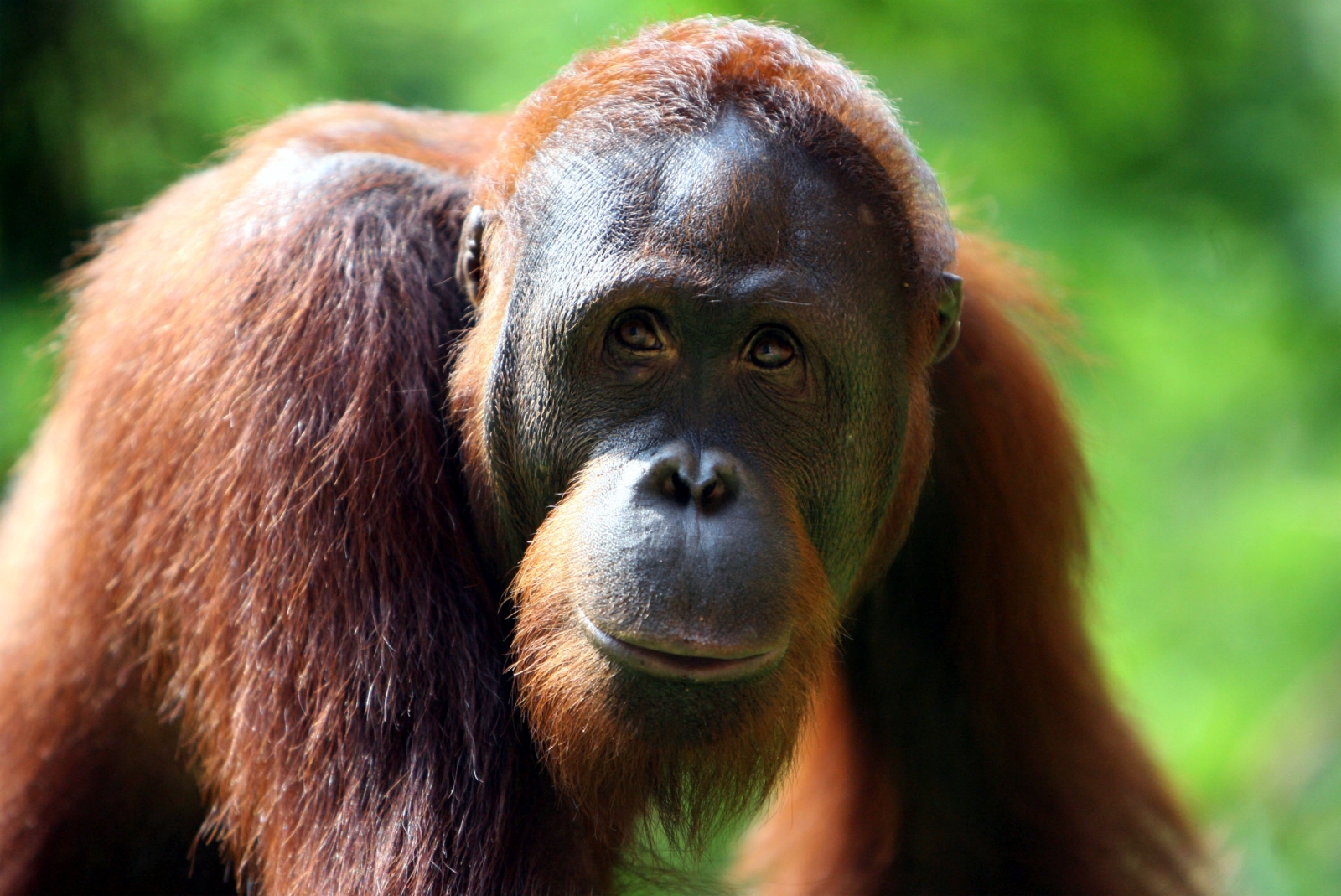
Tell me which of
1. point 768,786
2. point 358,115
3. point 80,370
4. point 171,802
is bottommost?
point 171,802

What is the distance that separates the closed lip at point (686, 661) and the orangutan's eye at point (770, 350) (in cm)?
55

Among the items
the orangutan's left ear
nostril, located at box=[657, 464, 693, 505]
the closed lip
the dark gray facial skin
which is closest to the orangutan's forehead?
the dark gray facial skin

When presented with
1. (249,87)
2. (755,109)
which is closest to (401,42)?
(249,87)

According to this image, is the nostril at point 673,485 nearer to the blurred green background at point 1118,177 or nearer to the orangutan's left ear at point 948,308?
the orangutan's left ear at point 948,308

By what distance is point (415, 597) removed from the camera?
116 inches

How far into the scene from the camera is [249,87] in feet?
18.1

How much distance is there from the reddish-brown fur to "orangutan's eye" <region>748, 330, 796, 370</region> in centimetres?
40

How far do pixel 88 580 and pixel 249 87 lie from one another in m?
2.52

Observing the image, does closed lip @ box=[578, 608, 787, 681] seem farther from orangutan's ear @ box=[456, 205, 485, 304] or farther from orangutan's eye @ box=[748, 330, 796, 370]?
orangutan's ear @ box=[456, 205, 485, 304]

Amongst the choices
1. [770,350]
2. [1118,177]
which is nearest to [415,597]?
[770,350]

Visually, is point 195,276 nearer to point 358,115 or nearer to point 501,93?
point 358,115

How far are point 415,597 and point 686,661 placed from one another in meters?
0.66

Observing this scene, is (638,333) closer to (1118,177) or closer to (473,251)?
(473,251)

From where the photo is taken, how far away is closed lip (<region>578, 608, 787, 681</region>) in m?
2.57
